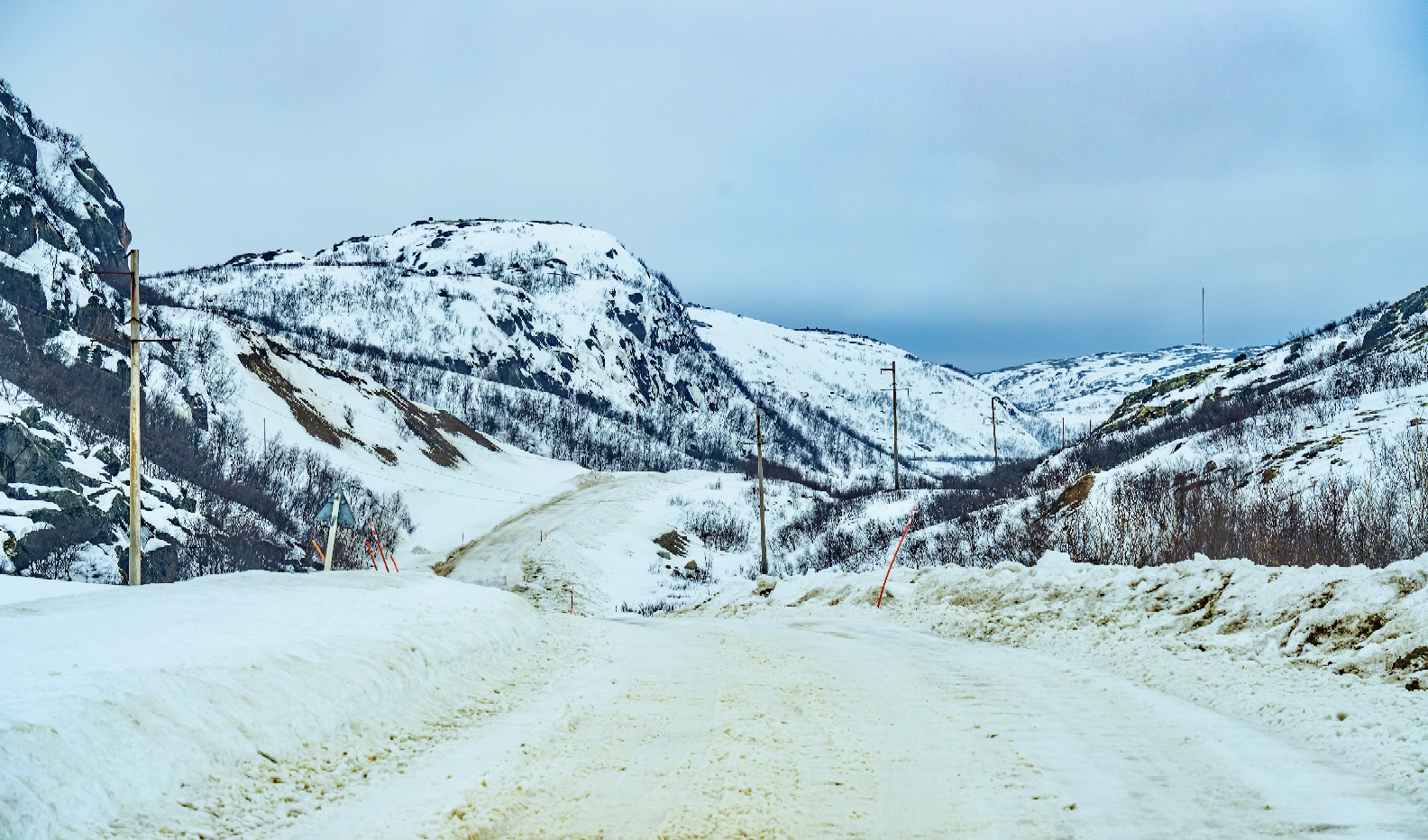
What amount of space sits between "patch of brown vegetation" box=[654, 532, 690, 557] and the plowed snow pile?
31.8 metres

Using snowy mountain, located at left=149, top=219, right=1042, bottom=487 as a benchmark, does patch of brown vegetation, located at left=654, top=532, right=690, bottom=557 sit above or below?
below

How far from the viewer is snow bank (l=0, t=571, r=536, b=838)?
16.8ft

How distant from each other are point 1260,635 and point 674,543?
40.5 m

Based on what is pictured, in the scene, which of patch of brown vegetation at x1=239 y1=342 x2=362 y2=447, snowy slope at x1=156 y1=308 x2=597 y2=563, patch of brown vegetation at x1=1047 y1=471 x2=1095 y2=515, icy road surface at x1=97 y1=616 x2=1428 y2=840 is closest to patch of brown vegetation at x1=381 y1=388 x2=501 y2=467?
snowy slope at x1=156 y1=308 x2=597 y2=563

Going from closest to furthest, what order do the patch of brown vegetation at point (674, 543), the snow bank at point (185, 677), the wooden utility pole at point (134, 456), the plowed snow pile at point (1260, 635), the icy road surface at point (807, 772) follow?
the snow bank at point (185, 677) → the icy road surface at point (807, 772) → the plowed snow pile at point (1260, 635) → the wooden utility pole at point (134, 456) → the patch of brown vegetation at point (674, 543)

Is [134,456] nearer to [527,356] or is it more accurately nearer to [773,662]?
[773,662]

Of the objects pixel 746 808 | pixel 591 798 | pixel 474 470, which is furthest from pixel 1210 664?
pixel 474 470

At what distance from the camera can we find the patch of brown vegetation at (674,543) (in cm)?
4806

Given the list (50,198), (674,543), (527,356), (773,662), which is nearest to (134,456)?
(773,662)

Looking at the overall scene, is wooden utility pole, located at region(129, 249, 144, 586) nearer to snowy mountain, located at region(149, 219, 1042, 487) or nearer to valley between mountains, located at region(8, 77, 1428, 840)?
valley between mountains, located at region(8, 77, 1428, 840)

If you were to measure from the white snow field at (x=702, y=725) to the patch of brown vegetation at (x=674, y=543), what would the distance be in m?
35.1

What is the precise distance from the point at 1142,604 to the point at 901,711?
5.97m

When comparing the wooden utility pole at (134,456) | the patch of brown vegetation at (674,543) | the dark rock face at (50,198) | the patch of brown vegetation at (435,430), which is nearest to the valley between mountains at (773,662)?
the patch of brown vegetation at (674,543)

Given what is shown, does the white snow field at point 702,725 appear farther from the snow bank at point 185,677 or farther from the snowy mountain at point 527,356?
the snowy mountain at point 527,356
